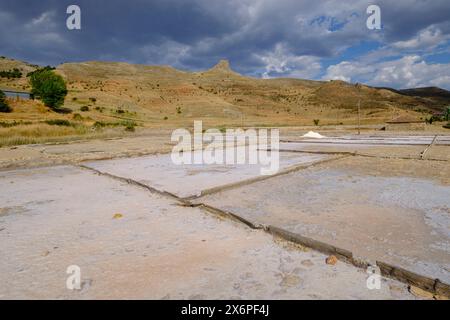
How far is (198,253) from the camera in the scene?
3.33 metres

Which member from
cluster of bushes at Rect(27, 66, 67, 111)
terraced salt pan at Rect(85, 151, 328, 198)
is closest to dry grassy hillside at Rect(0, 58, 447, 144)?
cluster of bushes at Rect(27, 66, 67, 111)

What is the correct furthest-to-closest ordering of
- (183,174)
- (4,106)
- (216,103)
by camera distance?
(216,103) → (4,106) → (183,174)

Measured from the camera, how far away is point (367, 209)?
4711mm

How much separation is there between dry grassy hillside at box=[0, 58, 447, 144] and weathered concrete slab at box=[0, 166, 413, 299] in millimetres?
22903

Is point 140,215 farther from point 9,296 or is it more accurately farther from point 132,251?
point 9,296

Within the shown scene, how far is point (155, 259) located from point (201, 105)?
59005 millimetres

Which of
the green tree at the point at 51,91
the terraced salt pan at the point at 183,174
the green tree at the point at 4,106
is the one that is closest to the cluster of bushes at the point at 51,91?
the green tree at the point at 51,91

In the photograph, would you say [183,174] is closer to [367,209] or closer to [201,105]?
[367,209]

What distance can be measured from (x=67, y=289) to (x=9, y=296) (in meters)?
0.45

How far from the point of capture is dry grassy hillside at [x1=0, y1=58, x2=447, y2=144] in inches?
1609

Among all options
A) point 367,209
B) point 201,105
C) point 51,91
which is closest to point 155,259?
point 367,209

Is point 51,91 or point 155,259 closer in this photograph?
A: point 155,259
